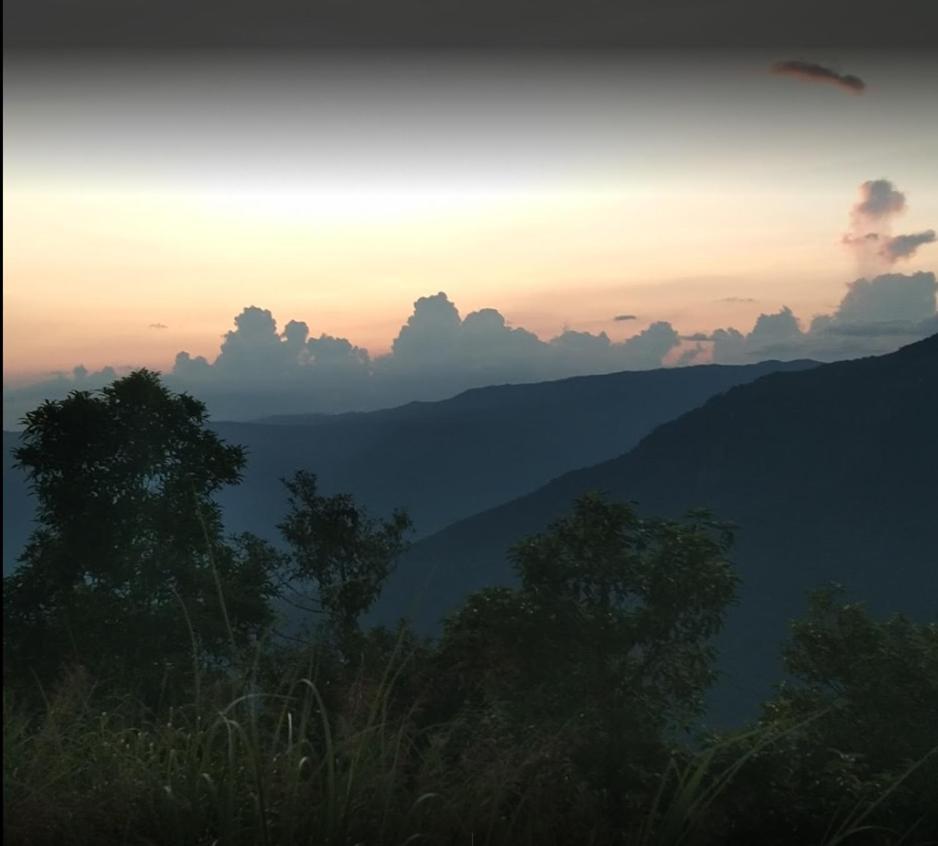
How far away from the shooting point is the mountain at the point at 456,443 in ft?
22.5

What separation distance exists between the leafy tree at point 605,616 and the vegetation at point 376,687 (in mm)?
16

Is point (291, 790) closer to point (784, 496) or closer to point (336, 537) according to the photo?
point (336, 537)

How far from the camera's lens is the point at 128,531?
4.57 meters

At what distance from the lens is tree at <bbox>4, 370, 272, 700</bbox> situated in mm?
4168

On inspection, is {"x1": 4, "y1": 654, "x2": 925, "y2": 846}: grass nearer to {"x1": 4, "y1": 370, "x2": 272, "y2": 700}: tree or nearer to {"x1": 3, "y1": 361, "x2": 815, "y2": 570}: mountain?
{"x1": 4, "y1": 370, "x2": 272, "y2": 700}: tree

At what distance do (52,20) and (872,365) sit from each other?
24422 mm

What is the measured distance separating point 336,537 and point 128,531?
197 cm

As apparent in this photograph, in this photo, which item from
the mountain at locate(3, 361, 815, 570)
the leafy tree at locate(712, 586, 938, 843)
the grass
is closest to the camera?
the grass

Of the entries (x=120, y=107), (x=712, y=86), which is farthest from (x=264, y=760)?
(x=712, y=86)

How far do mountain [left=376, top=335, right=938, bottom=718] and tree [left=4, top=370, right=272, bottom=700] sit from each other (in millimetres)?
2242

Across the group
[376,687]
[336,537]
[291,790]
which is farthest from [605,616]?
[291,790]

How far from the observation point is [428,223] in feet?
11.1

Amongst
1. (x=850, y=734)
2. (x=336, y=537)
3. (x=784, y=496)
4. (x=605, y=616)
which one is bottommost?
(x=784, y=496)

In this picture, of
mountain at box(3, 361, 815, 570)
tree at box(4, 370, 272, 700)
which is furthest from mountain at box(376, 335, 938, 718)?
tree at box(4, 370, 272, 700)
